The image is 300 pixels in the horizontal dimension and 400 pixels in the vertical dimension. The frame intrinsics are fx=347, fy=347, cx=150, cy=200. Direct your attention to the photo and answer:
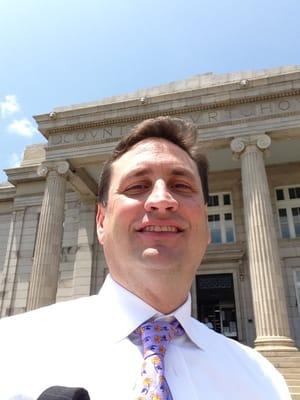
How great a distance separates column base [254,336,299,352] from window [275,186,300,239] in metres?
7.02

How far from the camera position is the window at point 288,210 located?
1794cm

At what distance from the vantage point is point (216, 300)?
59.3 ft

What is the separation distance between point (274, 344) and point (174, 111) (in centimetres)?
1082

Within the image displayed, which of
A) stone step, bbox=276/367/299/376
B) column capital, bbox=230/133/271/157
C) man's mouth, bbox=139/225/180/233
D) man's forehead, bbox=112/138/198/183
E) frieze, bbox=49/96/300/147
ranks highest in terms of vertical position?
frieze, bbox=49/96/300/147

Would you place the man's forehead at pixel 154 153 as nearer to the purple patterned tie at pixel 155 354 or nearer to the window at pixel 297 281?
the purple patterned tie at pixel 155 354

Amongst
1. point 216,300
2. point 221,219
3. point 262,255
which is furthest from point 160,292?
point 221,219

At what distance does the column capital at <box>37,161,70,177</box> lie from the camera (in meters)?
17.0

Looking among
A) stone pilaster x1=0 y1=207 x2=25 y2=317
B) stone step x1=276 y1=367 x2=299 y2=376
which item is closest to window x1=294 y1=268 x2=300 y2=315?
stone step x1=276 y1=367 x2=299 y2=376

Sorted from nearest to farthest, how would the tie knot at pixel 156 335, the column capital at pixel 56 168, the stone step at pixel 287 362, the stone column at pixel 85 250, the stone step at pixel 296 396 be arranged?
the tie knot at pixel 156 335 → the stone step at pixel 296 396 → the stone step at pixel 287 362 → the column capital at pixel 56 168 → the stone column at pixel 85 250

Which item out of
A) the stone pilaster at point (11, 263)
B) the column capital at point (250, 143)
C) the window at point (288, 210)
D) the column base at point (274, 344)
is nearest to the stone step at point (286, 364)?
the column base at point (274, 344)

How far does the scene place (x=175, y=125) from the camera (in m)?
2.26

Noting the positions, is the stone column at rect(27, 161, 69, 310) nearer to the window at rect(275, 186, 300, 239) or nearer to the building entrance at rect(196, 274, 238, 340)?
the building entrance at rect(196, 274, 238, 340)

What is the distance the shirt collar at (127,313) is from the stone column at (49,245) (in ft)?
45.2

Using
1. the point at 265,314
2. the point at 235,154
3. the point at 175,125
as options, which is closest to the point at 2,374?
the point at 175,125
